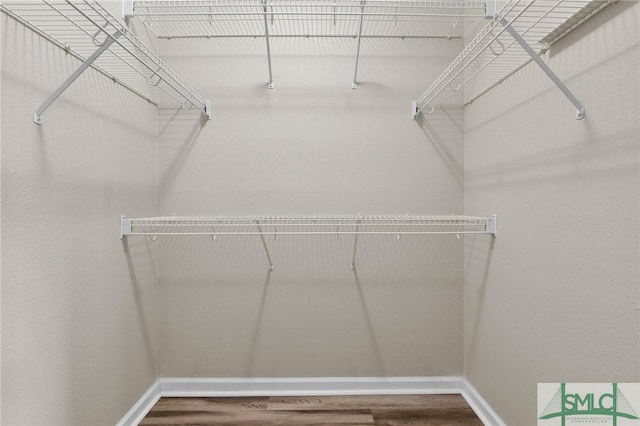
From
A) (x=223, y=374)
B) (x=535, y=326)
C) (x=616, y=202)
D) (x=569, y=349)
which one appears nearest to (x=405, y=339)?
(x=535, y=326)

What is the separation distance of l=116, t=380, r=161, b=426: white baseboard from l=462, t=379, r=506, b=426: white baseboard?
1.66 metres

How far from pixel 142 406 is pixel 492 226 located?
1904 mm

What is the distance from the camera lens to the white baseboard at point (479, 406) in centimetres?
152

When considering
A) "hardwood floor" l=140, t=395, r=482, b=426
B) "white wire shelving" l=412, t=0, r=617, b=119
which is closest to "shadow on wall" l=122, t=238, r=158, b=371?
"hardwood floor" l=140, t=395, r=482, b=426

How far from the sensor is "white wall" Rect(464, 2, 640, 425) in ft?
2.88

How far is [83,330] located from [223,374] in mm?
828

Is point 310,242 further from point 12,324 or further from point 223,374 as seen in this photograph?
point 12,324

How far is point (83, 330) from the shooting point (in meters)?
1.24

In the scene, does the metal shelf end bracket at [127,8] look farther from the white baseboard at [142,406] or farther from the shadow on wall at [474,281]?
the shadow on wall at [474,281]

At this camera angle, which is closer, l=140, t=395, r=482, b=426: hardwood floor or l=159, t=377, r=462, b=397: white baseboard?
l=140, t=395, r=482, b=426: hardwood floor

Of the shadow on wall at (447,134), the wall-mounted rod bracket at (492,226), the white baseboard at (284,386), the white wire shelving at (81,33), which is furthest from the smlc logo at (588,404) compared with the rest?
the white wire shelving at (81,33)

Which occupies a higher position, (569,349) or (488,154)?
(488,154)

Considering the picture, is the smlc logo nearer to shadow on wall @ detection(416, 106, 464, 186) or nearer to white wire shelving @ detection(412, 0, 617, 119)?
white wire shelving @ detection(412, 0, 617, 119)

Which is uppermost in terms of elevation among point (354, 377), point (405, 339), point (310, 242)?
point (310, 242)
